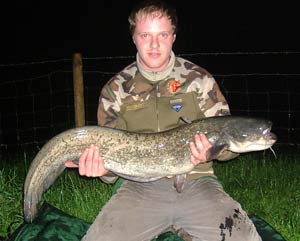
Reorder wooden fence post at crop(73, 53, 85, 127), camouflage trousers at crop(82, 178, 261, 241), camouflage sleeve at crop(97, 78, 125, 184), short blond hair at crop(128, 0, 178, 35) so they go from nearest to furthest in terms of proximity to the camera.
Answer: camouflage trousers at crop(82, 178, 261, 241) → short blond hair at crop(128, 0, 178, 35) → camouflage sleeve at crop(97, 78, 125, 184) → wooden fence post at crop(73, 53, 85, 127)

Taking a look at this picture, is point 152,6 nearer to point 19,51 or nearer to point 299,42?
point 299,42

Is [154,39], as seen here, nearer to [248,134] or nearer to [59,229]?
[248,134]

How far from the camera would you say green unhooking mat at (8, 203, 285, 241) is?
424cm

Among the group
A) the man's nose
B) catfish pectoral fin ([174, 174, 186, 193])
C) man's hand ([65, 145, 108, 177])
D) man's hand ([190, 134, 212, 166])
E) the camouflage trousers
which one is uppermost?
the man's nose

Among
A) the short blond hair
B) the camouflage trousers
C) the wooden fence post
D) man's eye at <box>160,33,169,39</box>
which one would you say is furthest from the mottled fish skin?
the wooden fence post

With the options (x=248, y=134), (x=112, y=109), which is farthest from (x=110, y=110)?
(x=248, y=134)

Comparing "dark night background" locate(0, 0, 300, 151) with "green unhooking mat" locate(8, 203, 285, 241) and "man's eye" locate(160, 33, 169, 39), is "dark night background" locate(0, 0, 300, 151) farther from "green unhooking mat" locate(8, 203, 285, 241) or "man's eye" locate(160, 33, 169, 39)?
"green unhooking mat" locate(8, 203, 285, 241)

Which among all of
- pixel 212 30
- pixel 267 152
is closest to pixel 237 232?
pixel 267 152

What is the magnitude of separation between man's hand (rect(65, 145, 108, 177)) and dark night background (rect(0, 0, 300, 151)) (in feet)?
10.9

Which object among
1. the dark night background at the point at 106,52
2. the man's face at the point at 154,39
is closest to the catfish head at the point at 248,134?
the man's face at the point at 154,39

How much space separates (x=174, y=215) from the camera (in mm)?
3898

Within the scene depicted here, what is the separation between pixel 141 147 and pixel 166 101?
47 cm

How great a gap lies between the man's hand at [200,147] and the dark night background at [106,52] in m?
3.17

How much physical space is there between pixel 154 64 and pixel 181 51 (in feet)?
63.4
